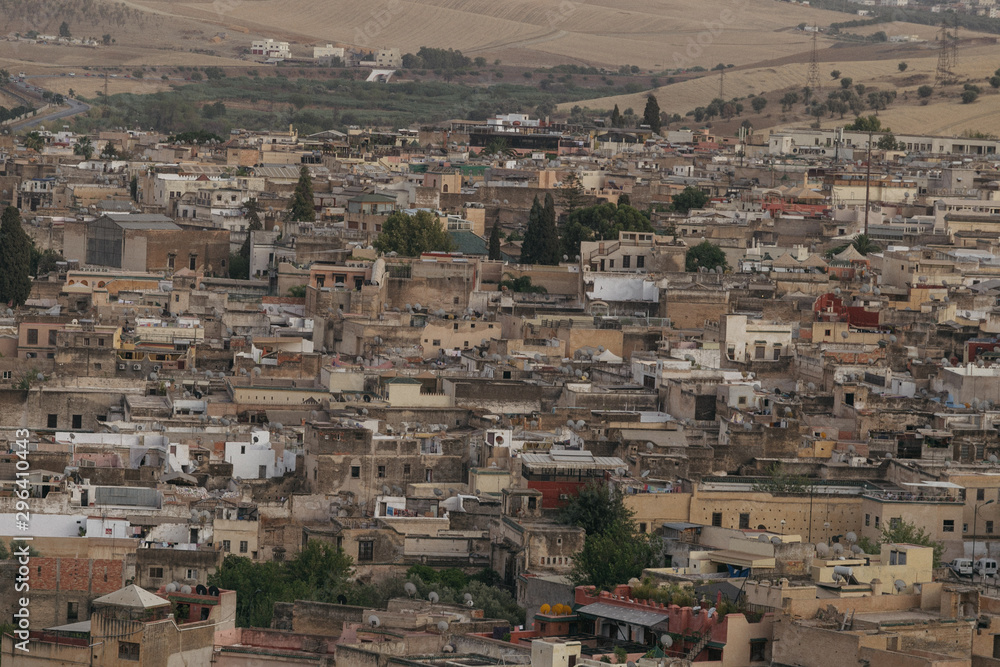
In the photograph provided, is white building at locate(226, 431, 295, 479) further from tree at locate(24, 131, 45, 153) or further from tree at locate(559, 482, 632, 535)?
tree at locate(24, 131, 45, 153)

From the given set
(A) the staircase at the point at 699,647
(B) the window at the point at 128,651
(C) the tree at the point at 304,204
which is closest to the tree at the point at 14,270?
(C) the tree at the point at 304,204

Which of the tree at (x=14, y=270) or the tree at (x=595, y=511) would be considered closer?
the tree at (x=595, y=511)

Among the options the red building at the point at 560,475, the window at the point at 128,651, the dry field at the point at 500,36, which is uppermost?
the dry field at the point at 500,36

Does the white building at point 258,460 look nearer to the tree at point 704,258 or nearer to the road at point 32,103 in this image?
the tree at point 704,258

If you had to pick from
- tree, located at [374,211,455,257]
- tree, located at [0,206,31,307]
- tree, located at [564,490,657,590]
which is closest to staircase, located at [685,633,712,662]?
tree, located at [564,490,657,590]

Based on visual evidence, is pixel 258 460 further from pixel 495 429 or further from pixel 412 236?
pixel 412 236

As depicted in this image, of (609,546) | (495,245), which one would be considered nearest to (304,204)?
(495,245)
